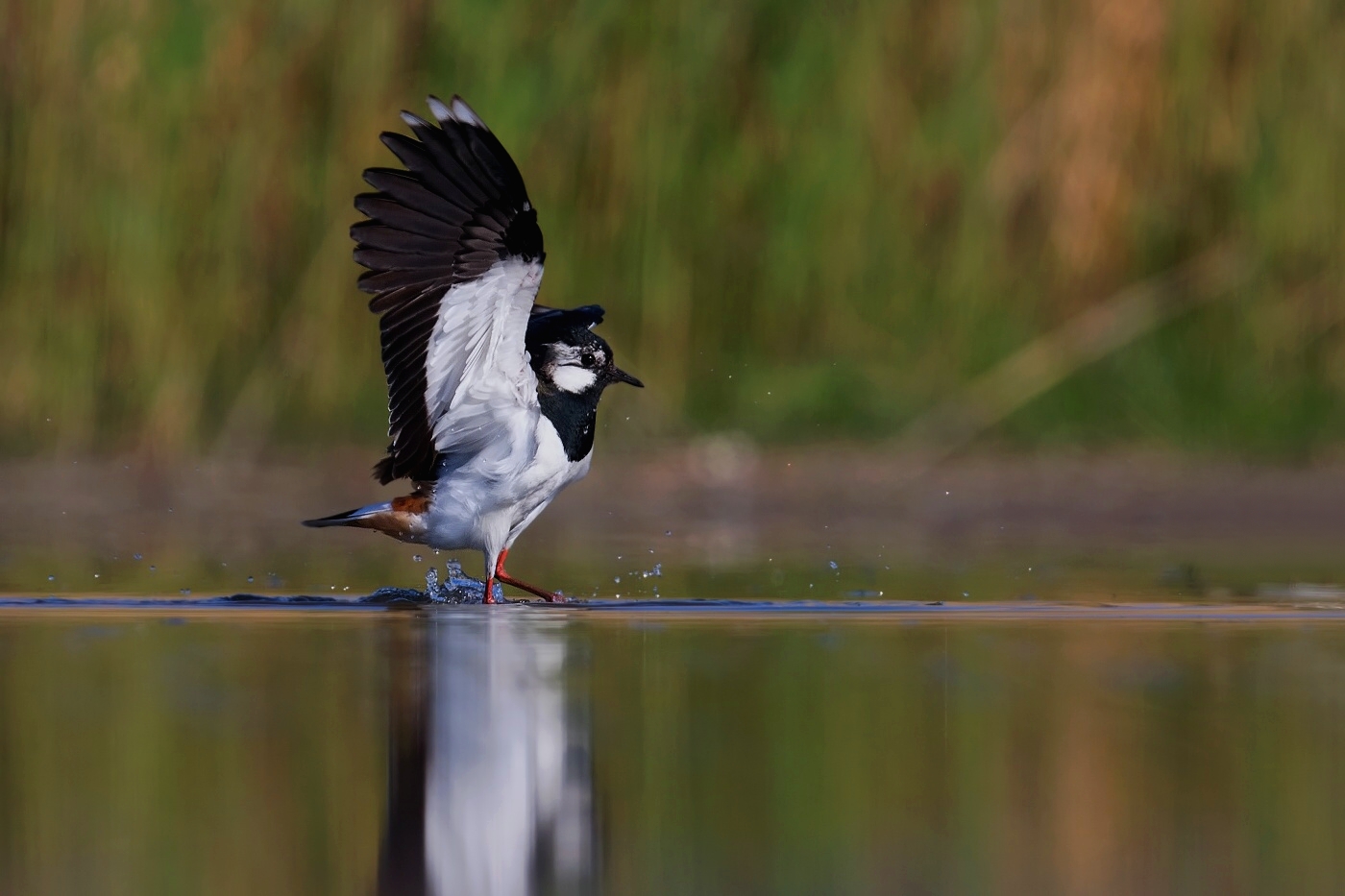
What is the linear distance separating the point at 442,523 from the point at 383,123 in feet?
12.6

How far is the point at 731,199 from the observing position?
11094 millimetres


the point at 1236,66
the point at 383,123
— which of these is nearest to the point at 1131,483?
the point at 1236,66

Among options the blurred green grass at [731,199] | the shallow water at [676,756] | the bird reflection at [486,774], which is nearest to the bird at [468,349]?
the shallow water at [676,756]

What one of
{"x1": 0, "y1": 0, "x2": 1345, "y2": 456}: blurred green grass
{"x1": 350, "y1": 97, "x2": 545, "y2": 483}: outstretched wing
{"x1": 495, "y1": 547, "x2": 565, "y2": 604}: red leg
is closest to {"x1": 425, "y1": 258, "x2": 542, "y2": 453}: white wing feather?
{"x1": 350, "y1": 97, "x2": 545, "y2": 483}: outstretched wing

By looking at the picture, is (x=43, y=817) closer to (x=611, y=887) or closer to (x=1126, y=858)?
(x=611, y=887)

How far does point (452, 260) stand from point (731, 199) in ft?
14.4

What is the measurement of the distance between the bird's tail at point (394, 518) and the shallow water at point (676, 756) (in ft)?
3.01

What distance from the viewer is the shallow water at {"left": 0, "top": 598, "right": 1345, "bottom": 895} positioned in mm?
3588

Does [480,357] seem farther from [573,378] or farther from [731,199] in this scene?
[731,199]

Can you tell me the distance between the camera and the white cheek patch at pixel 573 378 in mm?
7797

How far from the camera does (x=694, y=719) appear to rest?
16.2 ft

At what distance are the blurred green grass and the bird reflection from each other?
4879 mm

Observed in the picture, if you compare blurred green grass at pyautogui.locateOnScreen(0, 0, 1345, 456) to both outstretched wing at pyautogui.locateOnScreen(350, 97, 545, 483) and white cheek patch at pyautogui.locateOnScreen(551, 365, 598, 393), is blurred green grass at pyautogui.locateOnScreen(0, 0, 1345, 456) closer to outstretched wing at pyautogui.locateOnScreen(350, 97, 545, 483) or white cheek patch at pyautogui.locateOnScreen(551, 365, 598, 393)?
white cheek patch at pyautogui.locateOnScreen(551, 365, 598, 393)

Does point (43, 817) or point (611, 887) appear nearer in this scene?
point (611, 887)
